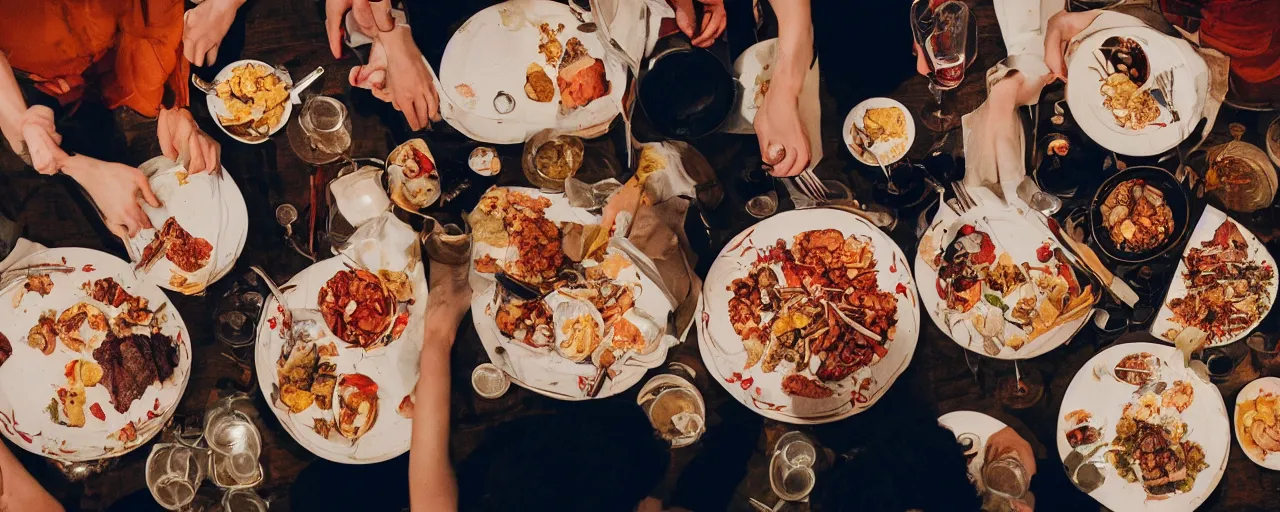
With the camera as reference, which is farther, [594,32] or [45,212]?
[45,212]

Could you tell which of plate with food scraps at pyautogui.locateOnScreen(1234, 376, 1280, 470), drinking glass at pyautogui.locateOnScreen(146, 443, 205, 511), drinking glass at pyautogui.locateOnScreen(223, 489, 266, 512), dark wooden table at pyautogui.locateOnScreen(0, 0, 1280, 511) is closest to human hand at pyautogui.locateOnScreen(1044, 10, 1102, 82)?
dark wooden table at pyautogui.locateOnScreen(0, 0, 1280, 511)

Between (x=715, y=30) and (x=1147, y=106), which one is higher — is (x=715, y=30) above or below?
above

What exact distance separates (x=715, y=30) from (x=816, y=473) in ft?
5.10

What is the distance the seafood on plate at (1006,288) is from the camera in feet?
7.43

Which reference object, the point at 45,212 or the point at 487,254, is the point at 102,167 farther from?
the point at 487,254

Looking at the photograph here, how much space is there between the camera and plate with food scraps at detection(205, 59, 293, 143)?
2.35m

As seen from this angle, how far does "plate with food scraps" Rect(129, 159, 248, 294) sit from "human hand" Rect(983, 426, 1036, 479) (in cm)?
271

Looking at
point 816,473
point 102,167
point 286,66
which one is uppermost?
point 286,66

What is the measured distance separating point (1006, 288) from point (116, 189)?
3.15 metres

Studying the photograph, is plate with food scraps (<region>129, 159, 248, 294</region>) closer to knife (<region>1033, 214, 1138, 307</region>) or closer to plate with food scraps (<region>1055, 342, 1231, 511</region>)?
knife (<region>1033, 214, 1138, 307</region>)

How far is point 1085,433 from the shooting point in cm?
231

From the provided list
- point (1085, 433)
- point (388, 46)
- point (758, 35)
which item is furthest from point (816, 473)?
point (388, 46)

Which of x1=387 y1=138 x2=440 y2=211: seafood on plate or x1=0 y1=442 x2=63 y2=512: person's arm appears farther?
x1=0 y1=442 x2=63 y2=512: person's arm

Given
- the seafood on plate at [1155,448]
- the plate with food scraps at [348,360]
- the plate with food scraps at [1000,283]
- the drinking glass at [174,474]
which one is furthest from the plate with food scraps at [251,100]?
the seafood on plate at [1155,448]
